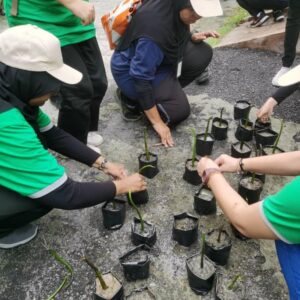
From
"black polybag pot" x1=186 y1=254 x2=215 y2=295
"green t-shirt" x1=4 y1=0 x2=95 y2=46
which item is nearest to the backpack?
"green t-shirt" x1=4 y1=0 x2=95 y2=46

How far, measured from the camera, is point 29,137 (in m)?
1.59

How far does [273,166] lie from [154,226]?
2.49ft

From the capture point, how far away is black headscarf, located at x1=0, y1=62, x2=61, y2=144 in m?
1.61

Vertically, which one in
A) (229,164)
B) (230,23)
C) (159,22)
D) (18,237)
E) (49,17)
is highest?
(49,17)

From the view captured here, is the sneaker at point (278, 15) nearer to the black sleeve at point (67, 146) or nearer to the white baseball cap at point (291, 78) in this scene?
the black sleeve at point (67, 146)

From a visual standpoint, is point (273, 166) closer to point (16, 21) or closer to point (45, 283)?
point (45, 283)

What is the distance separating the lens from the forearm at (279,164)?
5.65ft

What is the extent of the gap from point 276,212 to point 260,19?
426 cm

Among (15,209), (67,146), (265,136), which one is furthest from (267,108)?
(15,209)

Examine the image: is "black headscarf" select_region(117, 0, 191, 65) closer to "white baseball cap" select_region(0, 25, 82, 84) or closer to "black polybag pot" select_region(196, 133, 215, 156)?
"black polybag pot" select_region(196, 133, 215, 156)

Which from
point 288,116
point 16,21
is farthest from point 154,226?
point 288,116

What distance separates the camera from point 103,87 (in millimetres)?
2721

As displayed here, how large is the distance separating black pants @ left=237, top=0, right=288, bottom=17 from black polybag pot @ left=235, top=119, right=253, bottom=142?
2.52 m

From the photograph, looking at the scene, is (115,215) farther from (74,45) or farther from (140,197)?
(74,45)
